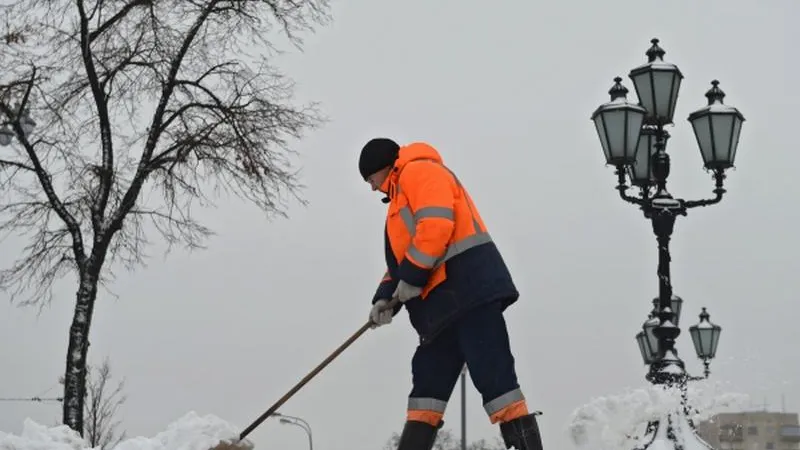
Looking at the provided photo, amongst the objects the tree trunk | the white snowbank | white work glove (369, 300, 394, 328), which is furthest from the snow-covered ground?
the tree trunk

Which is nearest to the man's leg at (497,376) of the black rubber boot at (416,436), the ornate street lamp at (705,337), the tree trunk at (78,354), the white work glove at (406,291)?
the white work glove at (406,291)

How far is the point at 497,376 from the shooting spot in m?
4.78

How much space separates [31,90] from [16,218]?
2.00m

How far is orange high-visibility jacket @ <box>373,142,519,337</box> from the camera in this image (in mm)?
4887

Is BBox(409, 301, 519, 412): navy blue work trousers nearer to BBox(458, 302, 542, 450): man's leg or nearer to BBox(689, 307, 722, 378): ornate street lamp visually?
BBox(458, 302, 542, 450): man's leg

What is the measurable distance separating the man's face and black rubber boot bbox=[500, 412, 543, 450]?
1.44 meters

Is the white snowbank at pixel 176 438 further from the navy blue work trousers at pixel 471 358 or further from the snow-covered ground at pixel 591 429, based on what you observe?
the navy blue work trousers at pixel 471 358

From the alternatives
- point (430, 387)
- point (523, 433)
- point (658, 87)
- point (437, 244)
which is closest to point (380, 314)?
point (430, 387)

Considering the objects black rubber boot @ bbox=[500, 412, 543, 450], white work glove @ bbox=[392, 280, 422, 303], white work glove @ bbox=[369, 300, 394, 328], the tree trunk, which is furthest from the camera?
the tree trunk

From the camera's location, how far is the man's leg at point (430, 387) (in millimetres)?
5066

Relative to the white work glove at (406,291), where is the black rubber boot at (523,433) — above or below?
below

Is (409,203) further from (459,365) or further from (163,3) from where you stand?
(163,3)

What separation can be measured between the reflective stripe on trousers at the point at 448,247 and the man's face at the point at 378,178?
0.35m

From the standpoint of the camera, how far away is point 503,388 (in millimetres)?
4770
